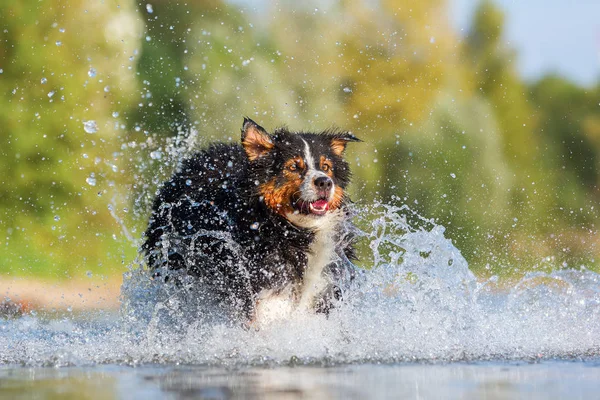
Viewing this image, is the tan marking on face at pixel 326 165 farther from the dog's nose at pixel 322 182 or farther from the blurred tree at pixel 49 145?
the blurred tree at pixel 49 145

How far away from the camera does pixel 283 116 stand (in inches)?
893

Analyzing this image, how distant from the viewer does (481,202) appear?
24.1 metres

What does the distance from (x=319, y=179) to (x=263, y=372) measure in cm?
165

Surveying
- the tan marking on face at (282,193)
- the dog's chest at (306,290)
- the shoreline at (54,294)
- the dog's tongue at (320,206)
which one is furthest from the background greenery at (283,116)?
the dog's tongue at (320,206)

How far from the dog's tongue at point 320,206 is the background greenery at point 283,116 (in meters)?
10.7

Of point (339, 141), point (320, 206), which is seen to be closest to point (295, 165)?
point (320, 206)

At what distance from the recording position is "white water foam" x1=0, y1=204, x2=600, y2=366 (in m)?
6.73

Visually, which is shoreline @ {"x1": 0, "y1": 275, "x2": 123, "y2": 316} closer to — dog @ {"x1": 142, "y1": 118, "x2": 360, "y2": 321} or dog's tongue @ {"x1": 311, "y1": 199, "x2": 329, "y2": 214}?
dog @ {"x1": 142, "y1": 118, "x2": 360, "y2": 321}

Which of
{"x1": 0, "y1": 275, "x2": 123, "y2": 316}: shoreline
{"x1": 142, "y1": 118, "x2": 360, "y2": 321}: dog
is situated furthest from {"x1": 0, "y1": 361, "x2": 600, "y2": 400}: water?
{"x1": 0, "y1": 275, "x2": 123, "y2": 316}: shoreline

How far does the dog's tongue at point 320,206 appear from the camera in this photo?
7289mm

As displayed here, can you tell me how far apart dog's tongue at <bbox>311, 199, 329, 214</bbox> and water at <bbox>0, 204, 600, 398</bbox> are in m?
0.69

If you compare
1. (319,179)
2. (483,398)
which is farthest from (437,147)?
(483,398)

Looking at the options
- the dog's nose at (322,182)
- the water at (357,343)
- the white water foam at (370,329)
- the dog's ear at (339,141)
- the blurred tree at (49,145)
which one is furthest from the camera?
the blurred tree at (49,145)

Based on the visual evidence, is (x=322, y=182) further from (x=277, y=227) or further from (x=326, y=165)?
(x=277, y=227)
